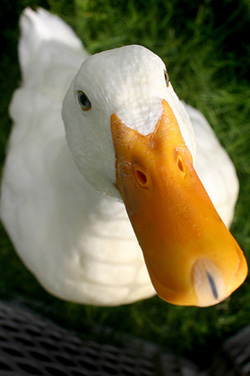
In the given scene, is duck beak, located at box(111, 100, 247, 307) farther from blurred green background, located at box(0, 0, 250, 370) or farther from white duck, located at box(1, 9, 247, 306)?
blurred green background, located at box(0, 0, 250, 370)

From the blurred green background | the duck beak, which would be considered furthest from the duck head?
the blurred green background


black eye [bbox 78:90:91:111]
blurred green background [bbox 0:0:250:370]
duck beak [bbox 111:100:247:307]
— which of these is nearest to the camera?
duck beak [bbox 111:100:247:307]

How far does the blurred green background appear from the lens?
201 cm

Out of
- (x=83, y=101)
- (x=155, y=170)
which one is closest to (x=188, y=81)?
(x=83, y=101)

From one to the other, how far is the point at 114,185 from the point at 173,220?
0.22 meters

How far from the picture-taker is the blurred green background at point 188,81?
6.59 feet

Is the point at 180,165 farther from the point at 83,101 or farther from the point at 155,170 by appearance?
the point at 83,101

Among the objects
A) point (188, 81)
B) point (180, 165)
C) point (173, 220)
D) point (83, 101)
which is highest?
point (188, 81)

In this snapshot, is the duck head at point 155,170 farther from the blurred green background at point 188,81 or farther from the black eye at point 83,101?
the blurred green background at point 188,81

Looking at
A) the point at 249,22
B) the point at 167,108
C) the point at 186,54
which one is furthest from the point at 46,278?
the point at 249,22

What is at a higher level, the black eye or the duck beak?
the black eye

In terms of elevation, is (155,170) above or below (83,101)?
below

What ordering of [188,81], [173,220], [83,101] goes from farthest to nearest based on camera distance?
[188,81], [83,101], [173,220]

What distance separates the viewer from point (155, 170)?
29.1 inches
